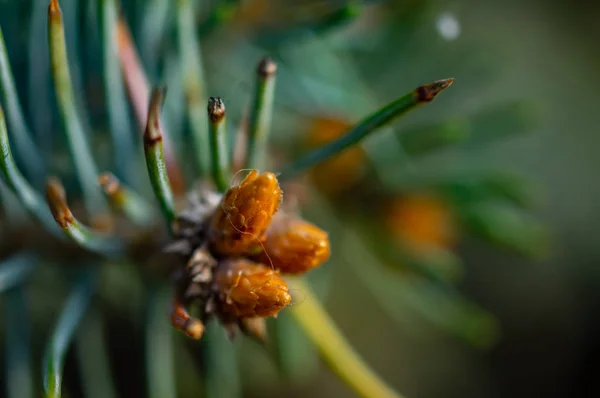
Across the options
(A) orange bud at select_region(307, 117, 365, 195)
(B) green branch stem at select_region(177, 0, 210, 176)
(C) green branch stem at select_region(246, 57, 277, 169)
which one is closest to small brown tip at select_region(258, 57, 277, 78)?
(C) green branch stem at select_region(246, 57, 277, 169)

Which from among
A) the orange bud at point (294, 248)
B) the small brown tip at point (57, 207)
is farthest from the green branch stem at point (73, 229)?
the orange bud at point (294, 248)

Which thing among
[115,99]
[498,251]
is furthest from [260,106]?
[498,251]

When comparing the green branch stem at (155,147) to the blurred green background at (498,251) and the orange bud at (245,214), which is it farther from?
the blurred green background at (498,251)

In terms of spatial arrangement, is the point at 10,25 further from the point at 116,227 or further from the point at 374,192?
the point at 374,192

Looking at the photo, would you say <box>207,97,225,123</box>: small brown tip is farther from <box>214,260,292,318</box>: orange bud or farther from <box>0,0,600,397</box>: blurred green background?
<box>0,0,600,397</box>: blurred green background

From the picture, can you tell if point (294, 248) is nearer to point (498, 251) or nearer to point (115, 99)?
point (115, 99)

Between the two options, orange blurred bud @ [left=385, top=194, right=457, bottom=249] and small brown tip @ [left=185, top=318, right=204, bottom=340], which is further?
orange blurred bud @ [left=385, top=194, right=457, bottom=249]

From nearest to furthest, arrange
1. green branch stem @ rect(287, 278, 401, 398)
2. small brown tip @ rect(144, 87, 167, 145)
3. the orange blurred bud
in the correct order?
small brown tip @ rect(144, 87, 167, 145) → green branch stem @ rect(287, 278, 401, 398) → the orange blurred bud

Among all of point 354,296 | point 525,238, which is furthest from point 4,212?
point 354,296
